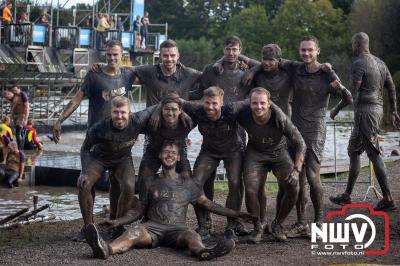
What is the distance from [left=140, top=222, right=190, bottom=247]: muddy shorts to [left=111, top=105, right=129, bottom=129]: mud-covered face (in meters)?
1.20

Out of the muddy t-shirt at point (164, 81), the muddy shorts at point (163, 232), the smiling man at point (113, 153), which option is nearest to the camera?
the muddy shorts at point (163, 232)

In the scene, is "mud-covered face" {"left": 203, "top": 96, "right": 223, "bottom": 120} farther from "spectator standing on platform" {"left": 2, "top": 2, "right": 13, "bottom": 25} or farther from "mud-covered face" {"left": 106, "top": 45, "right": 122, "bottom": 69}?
"spectator standing on platform" {"left": 2, "top": 2, "right": 13, "bottom": 25}

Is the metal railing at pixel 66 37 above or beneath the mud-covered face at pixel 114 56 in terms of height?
above

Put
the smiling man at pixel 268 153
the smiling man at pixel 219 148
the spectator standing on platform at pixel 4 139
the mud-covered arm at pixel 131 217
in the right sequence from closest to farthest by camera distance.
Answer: the mud-covered arm at pixel 131 217 < the smiling man at pixel 268 153 < the smiling man at pixel 219 148 < the spectator standing on platform at pixel 4 139

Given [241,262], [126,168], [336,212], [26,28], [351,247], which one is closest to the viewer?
[241,262]

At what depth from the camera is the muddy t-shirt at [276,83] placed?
10.4 meters

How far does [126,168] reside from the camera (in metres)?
9.95

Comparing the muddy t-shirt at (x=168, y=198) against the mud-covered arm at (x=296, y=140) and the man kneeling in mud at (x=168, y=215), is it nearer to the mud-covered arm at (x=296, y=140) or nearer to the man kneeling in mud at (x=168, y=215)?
the man kneeling in mud at (x=168, y=215)

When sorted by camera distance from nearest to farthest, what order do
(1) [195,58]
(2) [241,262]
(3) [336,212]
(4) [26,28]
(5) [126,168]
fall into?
(2) [241,262] → (5) [126,168] → (3) [336,212] → (4) [26,28] → (1) [195,58]

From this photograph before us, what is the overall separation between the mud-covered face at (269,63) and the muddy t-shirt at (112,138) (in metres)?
1.50

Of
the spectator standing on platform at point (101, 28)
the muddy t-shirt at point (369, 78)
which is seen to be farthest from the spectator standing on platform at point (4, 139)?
the spectator standing on platform at point (101, 28)

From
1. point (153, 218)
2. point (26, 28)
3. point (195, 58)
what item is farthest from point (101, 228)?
point (195, 58)

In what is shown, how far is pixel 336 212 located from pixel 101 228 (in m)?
3.72

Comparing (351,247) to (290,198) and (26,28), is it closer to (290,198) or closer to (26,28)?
(290,198)
